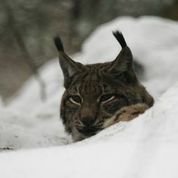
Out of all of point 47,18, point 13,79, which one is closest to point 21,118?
point 47,18

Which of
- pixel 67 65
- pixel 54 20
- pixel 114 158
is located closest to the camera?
pixel 114 158

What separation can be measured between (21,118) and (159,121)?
2942 mm

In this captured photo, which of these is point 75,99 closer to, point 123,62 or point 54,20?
point 123,62

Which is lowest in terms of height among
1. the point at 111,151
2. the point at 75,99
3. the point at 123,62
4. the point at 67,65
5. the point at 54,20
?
the point at 54,20

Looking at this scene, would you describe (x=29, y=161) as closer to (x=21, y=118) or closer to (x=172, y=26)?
(x=21, y=118)

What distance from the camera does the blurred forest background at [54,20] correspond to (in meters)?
10.1

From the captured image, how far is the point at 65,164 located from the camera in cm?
360

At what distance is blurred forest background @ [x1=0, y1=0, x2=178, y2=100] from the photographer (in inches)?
396

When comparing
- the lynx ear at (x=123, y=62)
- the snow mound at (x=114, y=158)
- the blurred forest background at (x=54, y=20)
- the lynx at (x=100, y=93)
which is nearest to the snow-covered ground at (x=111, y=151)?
the snow mound at (x=114, y=158)

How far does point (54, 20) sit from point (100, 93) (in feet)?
18.4

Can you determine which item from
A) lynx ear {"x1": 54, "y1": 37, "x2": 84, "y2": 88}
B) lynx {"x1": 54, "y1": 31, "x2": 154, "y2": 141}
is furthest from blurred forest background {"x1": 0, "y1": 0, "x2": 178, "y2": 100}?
lynx {"x1": 54, "y1": 31, "x2": 154, "y2": 141}

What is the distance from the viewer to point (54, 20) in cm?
1130

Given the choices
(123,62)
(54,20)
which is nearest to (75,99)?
(123,62)

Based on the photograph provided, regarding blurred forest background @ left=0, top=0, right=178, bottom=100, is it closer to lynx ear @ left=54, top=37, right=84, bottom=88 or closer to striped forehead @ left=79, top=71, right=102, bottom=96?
lynx ear @ left=54, top=37, right=84, bottom=88
